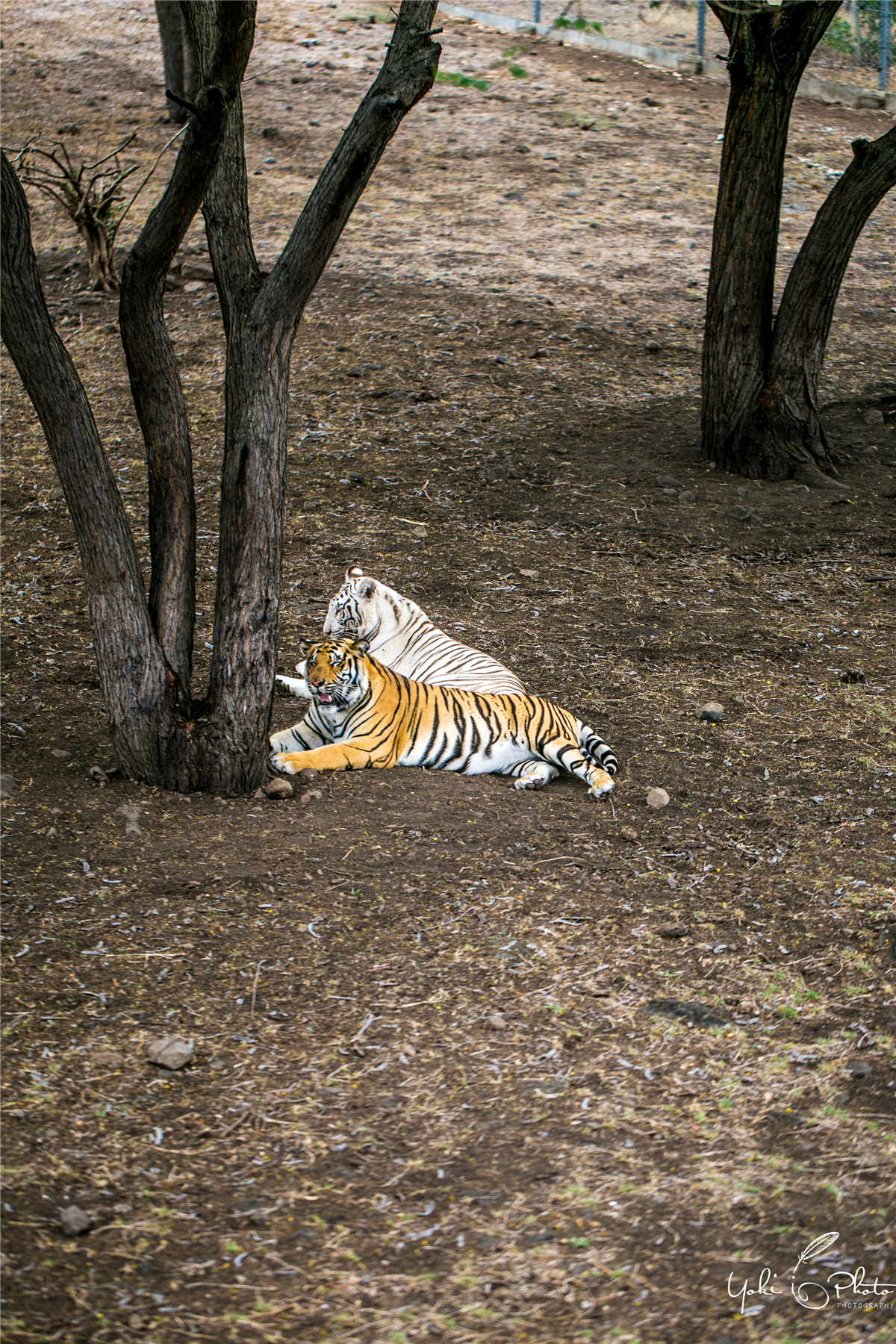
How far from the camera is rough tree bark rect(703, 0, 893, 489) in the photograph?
8.12 meters

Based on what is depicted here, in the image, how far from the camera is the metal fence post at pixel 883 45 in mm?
16594

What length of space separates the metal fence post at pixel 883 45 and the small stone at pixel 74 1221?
62.2 feet

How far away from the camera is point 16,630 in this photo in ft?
21.5

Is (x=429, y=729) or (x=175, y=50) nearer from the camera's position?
(x=429, y=729)

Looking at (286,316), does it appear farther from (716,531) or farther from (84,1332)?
(716,531)

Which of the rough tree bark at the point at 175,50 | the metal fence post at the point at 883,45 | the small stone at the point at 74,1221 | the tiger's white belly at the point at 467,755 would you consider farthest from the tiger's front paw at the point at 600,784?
the metal fence post at the point at 883,45

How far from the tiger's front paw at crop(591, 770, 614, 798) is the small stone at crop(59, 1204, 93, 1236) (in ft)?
9.42

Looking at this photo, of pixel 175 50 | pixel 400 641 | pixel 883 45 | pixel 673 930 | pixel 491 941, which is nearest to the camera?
pixel 491 941

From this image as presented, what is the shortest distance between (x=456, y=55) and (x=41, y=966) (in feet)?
62.1

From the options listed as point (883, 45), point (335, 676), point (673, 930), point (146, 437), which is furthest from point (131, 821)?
point (883, 45)

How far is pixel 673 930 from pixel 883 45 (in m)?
17.5

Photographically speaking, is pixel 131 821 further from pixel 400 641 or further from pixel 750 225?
pixel 750 225

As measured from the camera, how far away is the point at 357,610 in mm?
5848

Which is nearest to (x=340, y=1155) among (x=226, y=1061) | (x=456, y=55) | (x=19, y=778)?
(x=226, y=1061)
